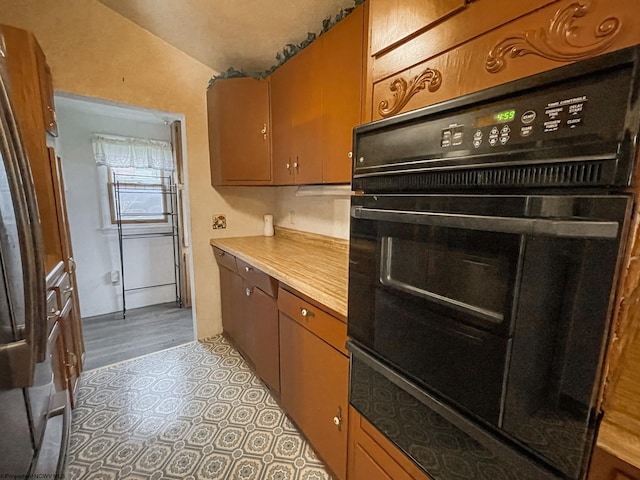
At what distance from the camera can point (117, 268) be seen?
3.27 m

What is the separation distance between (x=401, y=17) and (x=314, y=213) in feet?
5.20

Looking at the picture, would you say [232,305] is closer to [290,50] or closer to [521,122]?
[290,50]

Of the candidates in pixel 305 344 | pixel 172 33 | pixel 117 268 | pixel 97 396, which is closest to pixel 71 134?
pixel 117 268

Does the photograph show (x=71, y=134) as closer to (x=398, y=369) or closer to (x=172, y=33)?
(x=172, y=33)

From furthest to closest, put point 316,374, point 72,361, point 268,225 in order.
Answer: point 268,225, point 72,361, point 316,374

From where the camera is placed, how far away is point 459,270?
598 millimetres

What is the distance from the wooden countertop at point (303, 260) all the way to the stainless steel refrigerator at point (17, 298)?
0.85m

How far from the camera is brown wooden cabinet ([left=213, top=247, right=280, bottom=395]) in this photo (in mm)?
1633

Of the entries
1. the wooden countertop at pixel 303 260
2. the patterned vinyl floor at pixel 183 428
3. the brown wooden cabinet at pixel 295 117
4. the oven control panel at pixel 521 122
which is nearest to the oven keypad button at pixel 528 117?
the oven control panel at pixel 521 122

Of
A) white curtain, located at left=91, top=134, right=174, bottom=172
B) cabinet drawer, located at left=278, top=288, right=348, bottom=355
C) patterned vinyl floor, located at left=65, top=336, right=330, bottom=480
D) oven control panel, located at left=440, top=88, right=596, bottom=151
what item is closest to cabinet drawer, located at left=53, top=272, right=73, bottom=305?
patterned vinyl floor, located at left=65, top=336, right=330, bottom=480

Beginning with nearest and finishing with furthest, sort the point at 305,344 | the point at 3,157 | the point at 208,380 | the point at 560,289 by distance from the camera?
the point at 560,289
the point at 3,157
the point at 305,344
the point at 208,380

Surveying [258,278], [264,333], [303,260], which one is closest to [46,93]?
[258,278]

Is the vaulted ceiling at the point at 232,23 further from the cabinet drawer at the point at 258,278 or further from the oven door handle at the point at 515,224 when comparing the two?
the cabinet drawer at the point at 258,278

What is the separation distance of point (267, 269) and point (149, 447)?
44.8 inches
